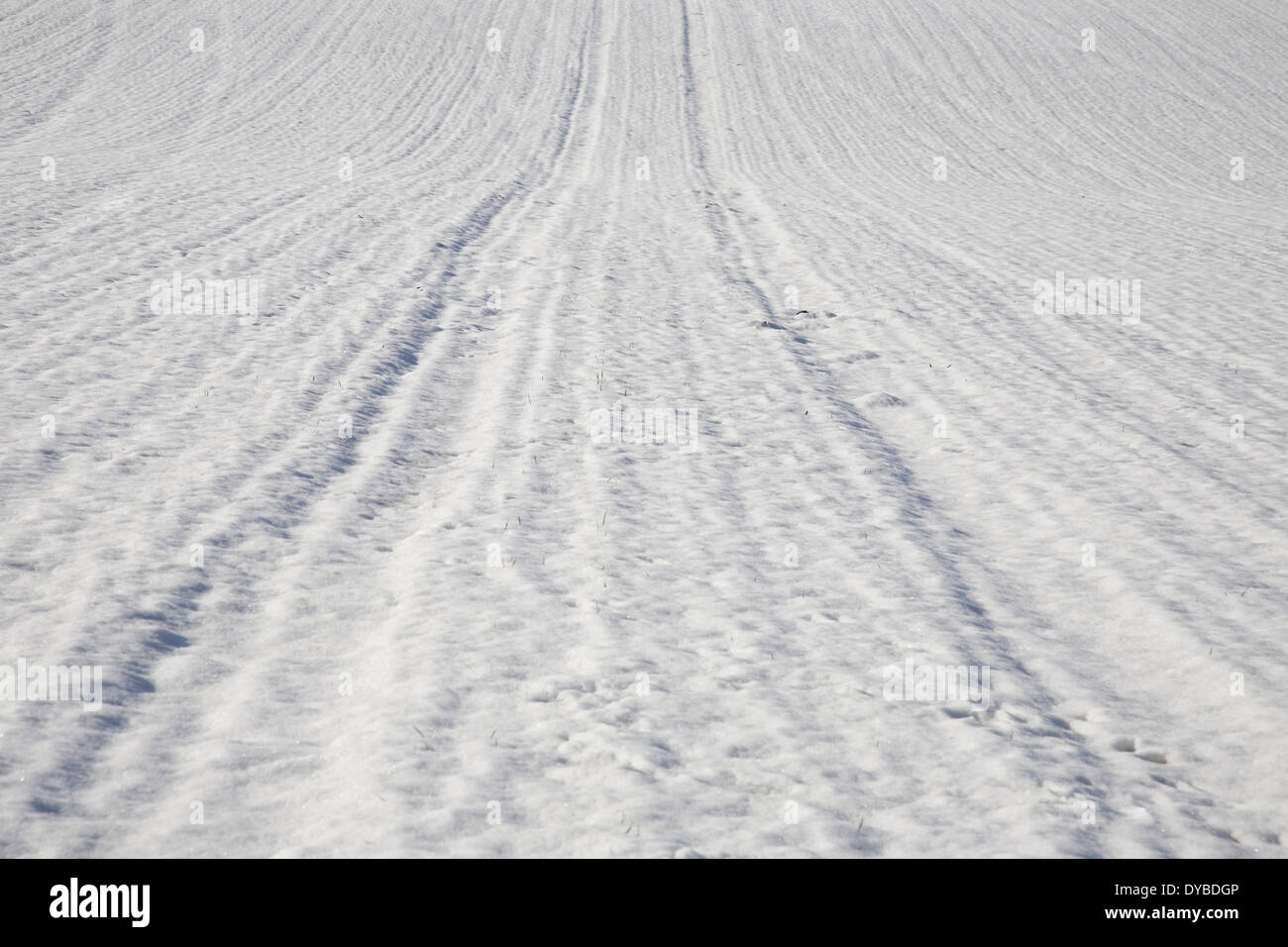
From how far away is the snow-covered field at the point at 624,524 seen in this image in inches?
143

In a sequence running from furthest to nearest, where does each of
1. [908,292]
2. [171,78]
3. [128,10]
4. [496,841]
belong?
[128,10] < [171,78] < [908,292] < [496,841]

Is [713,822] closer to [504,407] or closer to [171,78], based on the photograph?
[504,407]

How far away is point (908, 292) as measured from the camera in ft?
38.3

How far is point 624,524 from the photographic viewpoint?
5.84 meters

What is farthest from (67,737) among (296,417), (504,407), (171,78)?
(171,78)

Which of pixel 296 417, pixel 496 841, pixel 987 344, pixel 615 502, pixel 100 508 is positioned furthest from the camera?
pixel 987 344

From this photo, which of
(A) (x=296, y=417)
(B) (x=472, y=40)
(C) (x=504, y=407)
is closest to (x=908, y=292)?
(C) (x=504, y=407)

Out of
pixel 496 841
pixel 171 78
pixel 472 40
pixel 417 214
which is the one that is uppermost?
pixel 472 40

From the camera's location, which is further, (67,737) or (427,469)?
(427,469)

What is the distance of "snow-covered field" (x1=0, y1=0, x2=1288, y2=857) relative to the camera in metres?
3.62

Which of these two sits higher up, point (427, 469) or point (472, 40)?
point (472, 40)

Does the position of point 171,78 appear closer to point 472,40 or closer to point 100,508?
point 472,40

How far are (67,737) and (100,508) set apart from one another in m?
2.12

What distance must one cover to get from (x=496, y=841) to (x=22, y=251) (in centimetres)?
1021
